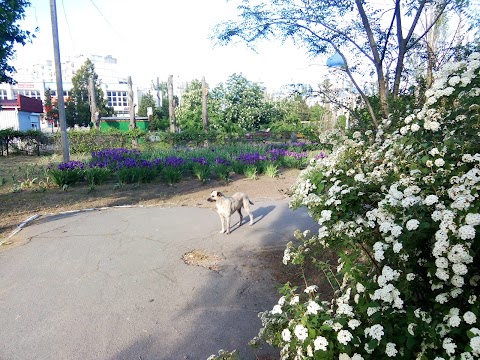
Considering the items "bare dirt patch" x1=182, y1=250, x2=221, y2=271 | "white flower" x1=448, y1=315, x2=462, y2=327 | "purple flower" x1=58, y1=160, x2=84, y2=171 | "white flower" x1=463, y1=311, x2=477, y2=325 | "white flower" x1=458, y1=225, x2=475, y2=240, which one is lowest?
"bare dirt patch" x1=182, y1=250, x2=221, y2=271

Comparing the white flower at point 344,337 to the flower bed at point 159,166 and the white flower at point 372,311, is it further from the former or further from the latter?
the flower bed at point 159,166

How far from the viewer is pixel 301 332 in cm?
174

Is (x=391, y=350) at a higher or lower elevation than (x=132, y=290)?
higher

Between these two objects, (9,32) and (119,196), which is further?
(9,32)

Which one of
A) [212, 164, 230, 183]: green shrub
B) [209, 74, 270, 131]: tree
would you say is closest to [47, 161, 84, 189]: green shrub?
[212, 164, 230, 183]: green shrub

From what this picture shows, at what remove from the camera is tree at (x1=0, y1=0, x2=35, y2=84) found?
1152 cm

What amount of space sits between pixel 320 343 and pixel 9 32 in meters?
16.8

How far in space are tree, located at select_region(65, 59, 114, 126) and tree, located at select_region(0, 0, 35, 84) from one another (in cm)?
3080

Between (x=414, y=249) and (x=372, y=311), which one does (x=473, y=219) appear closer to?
(x=414, y=249)

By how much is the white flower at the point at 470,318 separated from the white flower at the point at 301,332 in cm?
70

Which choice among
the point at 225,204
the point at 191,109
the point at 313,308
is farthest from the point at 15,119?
the point at 313,308

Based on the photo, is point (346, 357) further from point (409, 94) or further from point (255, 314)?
point (409, 94)

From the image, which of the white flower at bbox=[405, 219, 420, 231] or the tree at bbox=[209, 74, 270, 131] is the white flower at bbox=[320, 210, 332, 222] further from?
the tree at bbox=[209, 74, 270, 131]

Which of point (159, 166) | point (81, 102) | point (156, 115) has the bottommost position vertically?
point (159, 166)
